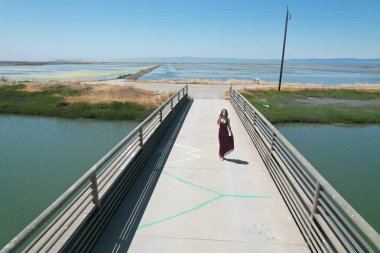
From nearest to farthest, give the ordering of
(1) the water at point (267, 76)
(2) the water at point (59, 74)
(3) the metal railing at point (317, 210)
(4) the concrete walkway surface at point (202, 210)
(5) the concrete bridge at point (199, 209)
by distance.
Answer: (3) the metal railing at point (317, 210), (5) the concrete bridge at point (199, 209), (4) the concrete walkway surface at point (202, 210), (2) the water at point (59, 74), (1) the water at point (267, 76)

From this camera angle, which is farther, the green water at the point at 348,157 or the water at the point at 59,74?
the water at the point at 59,74

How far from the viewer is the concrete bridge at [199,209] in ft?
13.5

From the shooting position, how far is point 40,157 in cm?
1385

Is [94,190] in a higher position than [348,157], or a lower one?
higher

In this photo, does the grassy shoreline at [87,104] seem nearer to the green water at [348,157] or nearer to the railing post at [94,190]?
the green water at [348,157]

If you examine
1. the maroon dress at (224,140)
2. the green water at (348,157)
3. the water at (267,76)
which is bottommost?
the water at (267,76)

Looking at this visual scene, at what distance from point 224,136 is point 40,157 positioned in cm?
977

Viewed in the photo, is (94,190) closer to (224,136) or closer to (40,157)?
(224,136)

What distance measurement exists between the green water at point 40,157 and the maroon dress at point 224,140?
5.81m

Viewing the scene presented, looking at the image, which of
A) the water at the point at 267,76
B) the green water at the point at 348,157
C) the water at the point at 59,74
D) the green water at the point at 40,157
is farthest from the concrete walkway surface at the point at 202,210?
the water at the point at 59,74

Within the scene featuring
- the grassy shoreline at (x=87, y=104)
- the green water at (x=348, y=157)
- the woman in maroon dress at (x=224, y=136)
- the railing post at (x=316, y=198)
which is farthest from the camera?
the grassy shoreline at (x=87, y=104)

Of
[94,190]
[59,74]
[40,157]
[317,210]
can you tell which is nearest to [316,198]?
[317,210]

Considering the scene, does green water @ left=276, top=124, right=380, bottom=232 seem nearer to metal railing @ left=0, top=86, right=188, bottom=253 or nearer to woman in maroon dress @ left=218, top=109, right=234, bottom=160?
woman in maroon dress @ left=218, top=109, right=234, bottom=160

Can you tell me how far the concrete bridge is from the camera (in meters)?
4.10
